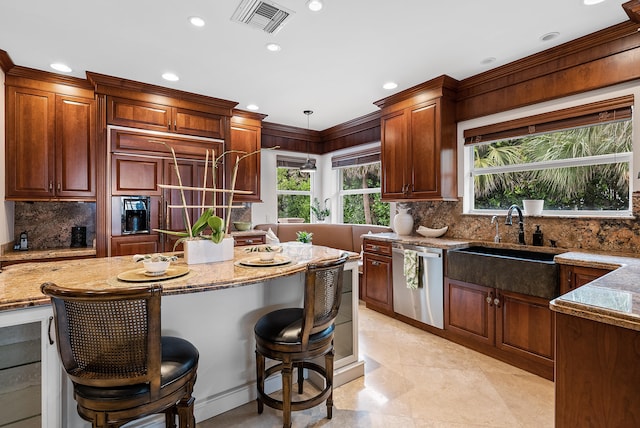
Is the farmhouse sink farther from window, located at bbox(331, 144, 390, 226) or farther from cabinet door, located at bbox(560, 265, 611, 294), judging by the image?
window, located at bbox(331, 144, 390, 226)

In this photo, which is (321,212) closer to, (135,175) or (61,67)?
(135,175)

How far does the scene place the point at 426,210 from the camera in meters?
4.04

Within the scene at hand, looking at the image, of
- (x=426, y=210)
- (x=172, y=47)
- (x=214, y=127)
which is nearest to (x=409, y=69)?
(x=426, y=210)

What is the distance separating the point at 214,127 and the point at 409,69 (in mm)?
2504

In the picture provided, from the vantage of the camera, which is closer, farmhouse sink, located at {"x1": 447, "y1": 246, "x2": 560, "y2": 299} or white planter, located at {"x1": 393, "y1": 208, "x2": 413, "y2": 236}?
farmhouse sink, located at {"x1": 447, "y1": 246, "x2": 560, "y2": 299}

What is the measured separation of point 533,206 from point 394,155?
1616mm

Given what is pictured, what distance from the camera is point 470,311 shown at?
2891mm

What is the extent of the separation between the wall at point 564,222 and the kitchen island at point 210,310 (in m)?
1.88

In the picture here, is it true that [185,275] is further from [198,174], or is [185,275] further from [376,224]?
[376,224]

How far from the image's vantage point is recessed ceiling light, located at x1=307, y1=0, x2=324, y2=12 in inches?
81.0

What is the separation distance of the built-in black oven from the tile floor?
94.0 inches

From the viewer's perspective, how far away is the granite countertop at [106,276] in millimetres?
1320

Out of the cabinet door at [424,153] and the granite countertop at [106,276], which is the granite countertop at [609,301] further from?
the cabinet door at [424,153]

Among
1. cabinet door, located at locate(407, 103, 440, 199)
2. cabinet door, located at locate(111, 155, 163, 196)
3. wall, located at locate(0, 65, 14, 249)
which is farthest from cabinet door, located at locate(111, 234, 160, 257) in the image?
cabinet door, located at locate(407, 103, 440, 199)
